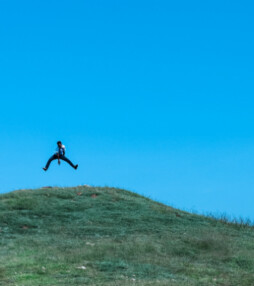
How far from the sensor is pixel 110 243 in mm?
14648

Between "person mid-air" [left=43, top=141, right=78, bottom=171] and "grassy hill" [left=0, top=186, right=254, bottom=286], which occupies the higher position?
"person mid-air" [left=43, top=141, right=78, bottom=171]

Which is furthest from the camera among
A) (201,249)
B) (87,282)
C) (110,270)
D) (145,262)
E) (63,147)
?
(63,147)

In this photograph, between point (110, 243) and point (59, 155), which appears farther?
point (59, 155)

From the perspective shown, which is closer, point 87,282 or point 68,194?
point 87,282

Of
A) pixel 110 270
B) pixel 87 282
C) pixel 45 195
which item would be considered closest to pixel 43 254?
pixel 110 270

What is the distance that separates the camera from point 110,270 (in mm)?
11273

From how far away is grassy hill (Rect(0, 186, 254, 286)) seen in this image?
10.8 metres

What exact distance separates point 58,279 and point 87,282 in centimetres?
75

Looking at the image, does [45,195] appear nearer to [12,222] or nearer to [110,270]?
[12,222]

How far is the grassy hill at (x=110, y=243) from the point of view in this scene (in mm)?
10805

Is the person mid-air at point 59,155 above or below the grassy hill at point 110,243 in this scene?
above

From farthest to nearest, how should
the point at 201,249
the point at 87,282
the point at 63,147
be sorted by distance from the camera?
the point at 63,147, the point at 201,249, the point at 87,282

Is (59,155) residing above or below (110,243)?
above

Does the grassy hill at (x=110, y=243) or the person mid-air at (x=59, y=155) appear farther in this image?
the person mid-air at (x=59, y=155)
